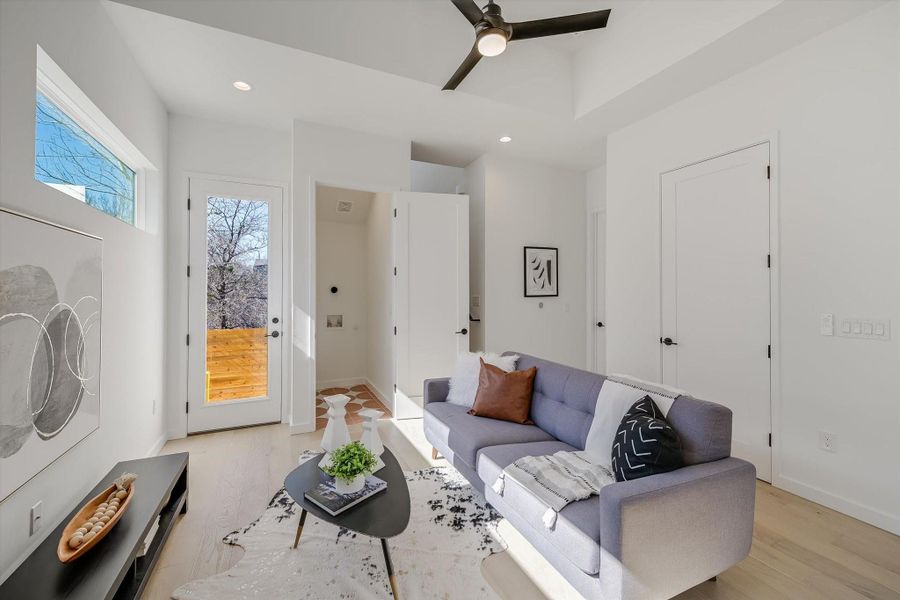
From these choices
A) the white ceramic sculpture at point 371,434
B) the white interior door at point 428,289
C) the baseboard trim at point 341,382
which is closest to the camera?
the white ceramic sculpture at point 371,434

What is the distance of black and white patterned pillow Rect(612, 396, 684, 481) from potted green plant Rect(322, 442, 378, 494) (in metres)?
1.10

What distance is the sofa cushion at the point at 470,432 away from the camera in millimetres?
2320

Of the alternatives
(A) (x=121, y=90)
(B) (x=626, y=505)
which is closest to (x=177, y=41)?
(A) (x=121, y=90)

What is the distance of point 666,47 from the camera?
9.05 feet

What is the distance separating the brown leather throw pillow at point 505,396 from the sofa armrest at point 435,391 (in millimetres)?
384

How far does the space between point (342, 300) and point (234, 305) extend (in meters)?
1.92

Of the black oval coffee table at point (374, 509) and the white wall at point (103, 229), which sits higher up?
the white wall at point (103, 229)

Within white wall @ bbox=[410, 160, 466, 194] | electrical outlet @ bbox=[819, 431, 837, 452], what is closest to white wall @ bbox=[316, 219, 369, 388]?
white wall @ bbox=[410, 160, 466, 194]

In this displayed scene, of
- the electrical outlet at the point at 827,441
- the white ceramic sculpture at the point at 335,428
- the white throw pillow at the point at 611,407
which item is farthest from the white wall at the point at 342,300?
the electrical outlet at the point at 827,441

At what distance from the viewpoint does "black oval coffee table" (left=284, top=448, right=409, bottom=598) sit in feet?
5.10

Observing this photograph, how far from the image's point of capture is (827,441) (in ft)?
7.92

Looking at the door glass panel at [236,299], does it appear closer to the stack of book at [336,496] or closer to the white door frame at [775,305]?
the stack of book at [336,496]

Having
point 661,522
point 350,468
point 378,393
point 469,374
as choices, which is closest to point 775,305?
point 661,522

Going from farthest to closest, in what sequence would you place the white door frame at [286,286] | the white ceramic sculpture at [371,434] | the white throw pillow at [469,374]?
the white door frame at [286,286]
the white throw pillow at [469,374]
the white ceramic sculpture at [371,434]
